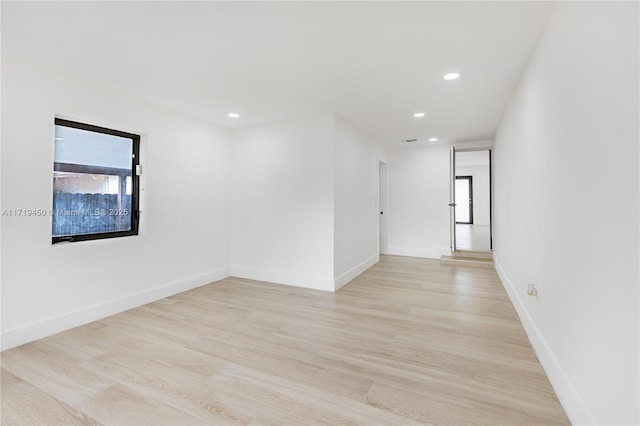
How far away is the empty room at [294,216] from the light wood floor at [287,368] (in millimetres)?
19

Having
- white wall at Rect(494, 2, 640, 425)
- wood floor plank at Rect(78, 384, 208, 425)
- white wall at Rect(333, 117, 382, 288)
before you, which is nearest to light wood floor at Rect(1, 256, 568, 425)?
wood floor plank at Rect(78, 384, 208, 425)

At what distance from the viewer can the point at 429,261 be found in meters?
6.01

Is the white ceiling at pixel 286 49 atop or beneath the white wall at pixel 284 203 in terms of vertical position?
atop

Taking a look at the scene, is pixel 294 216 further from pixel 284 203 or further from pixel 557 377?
pixel 557 377

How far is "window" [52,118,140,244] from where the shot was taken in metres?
2.87

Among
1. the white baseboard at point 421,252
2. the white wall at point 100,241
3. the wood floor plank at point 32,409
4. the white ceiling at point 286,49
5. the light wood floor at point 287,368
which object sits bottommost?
the wood floor plank at point 32,409

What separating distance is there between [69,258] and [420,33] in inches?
146

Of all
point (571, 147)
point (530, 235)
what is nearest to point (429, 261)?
point (530, 235)

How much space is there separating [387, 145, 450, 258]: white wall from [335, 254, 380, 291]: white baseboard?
1.20 m

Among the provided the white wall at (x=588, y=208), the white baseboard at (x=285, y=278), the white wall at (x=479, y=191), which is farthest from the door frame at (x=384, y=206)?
the white wall at (x=479, y=191)

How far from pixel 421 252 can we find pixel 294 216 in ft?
11.6

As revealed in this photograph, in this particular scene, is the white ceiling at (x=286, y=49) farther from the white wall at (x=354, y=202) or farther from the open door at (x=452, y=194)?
the open door at (x=452, y=194)

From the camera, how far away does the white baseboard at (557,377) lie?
145 centimetres

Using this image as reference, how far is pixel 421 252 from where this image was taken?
21.3 ft
